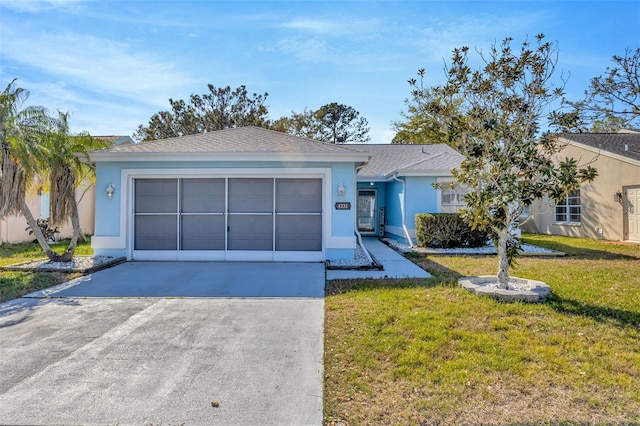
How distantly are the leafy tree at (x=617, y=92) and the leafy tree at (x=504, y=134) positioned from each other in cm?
674

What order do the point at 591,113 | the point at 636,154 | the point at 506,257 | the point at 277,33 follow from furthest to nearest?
the point at 636,154, the point at 591,113, the point at 277,33, the point at 506,257

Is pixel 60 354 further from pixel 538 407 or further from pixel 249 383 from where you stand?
pixel 538 407

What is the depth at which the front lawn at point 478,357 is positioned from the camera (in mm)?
2918

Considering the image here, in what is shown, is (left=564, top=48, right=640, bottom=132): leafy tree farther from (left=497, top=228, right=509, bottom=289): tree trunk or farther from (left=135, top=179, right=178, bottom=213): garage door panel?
(left=135, top=179, right=178, bottom=213): garage door panel

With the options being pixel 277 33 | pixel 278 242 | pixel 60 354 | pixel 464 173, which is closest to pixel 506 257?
pixel 464 173

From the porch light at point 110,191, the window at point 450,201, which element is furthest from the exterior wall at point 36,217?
the window at point 450,201

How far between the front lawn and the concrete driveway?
41 cm

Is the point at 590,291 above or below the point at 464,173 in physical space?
below

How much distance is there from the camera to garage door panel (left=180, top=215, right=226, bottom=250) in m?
9.95

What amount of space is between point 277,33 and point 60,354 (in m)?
9.93

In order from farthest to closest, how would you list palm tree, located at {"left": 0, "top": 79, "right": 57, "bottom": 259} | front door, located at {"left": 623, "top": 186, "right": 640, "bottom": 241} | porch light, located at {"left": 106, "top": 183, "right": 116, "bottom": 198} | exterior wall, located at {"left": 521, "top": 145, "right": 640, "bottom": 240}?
exterior wall, located at {"left": 521, "top": 145, "right": 640, "bottom": 240} < front door, located at {"left": 623, "top": 186, "right": 640, "bottom": 241} < porch light, located at {"left": 106, "top": 183, "right": 116, "bottom": 198} < palm tree, located at {"left": 0, "top": 79, "right": 57, "bottom": 259}

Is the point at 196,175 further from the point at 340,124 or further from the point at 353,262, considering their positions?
the point at 340,124

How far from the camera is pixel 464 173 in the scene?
662cm

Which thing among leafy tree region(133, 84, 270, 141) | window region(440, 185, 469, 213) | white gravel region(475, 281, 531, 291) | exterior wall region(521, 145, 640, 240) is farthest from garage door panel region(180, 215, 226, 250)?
leafy tree region(133, 84, 270, 141)
